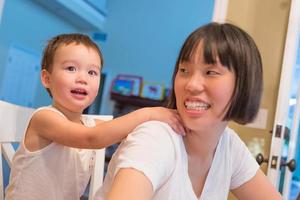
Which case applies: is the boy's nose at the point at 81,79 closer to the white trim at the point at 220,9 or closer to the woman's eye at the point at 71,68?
the woman's eye at the point at 71,68

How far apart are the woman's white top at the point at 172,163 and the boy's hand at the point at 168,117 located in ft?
0.07

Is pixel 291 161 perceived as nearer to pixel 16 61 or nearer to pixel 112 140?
pixel 112 140

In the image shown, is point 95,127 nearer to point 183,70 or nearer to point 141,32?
point 183,70

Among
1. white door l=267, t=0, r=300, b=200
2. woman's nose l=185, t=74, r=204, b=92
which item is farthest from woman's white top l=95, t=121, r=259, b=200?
white door l=267, t=0, r=300, b=200

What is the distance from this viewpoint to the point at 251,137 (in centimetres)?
214

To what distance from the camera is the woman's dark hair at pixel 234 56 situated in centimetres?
78

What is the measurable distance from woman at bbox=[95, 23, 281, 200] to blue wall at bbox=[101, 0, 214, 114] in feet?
14.2

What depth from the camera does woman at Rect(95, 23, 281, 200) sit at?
0.68 metres

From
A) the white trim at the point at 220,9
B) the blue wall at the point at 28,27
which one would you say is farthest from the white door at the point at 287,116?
the blue wall at the point at 28,27

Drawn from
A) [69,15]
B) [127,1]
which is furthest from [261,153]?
[127,1]

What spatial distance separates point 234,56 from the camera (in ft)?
2.58

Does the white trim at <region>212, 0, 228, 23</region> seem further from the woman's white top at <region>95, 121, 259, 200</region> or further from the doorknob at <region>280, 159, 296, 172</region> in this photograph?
the woman's white top at <region>95, 121, 259, 200</region>

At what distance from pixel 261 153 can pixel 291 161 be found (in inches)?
7.0

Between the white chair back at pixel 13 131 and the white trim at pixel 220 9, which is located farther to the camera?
the white trim at pixel 220 9
